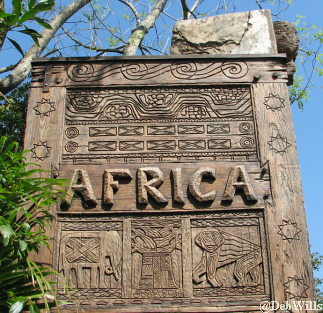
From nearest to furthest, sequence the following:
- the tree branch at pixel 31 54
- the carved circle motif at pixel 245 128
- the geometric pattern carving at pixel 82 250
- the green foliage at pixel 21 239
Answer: the green foliage at pixel 21 239 → the geometric pattern carving at pixel 82 250 → the carved circle motif at pixel 245 128 → the tree branch at pixel 31 54

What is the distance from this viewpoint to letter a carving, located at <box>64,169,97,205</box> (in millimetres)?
5445

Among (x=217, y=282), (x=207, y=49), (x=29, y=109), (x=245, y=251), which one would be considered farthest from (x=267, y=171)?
(x=29, y=109)

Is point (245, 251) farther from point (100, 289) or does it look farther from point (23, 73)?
point (23, 73)

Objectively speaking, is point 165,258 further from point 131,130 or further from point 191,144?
point 131,130

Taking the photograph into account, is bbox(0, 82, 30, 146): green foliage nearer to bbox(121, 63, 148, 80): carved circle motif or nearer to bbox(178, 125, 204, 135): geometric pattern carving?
bbox(121, 63, 148, 80): carved circle motif

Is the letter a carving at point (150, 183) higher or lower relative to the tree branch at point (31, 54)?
lower

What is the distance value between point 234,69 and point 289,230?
195 centimetres

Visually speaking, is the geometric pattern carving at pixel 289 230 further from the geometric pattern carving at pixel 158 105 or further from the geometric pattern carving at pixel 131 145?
the geometric pattern carving at pixel 131 145

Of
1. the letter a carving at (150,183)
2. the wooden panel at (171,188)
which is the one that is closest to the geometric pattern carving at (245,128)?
the wooden panel at (171,188)

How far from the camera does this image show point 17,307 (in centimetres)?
426

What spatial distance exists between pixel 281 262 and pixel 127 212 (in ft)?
5.08
